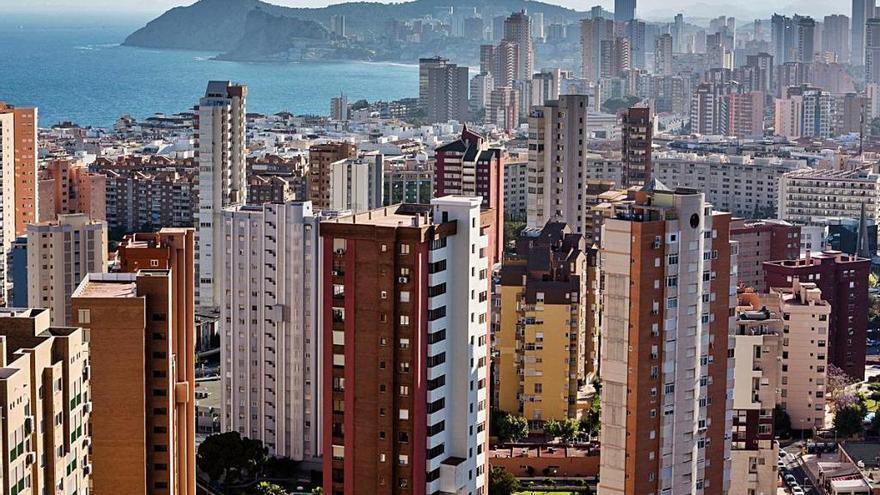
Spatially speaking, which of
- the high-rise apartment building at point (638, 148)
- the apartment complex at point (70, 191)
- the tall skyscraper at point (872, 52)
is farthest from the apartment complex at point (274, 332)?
the tall skyscraper at point (872, 52)

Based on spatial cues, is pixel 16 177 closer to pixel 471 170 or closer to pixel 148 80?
pixel 471 170

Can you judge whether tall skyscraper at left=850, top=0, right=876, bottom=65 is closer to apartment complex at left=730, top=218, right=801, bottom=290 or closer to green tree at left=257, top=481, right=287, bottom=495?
apartment complex at left=730, top=218, right=801, bottom=290

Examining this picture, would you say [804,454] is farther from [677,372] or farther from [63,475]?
[63,475]

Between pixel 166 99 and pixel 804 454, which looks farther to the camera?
pixel 166 99

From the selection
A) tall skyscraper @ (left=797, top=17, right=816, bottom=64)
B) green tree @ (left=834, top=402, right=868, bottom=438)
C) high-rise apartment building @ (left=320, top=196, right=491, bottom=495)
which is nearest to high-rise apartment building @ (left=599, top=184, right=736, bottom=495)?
high-rise apartment building @ (left=320, top=196, right=491, bottom=495)

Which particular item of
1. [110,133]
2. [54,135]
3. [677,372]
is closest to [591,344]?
[677,372]

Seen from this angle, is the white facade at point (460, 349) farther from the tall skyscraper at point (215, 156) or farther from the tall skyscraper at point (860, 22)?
the tall skyscraper at point (860, 22)
